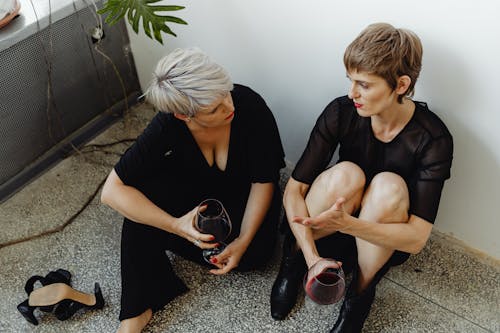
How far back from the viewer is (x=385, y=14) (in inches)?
58.2

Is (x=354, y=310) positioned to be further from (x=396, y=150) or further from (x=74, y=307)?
(x=74, y=307)

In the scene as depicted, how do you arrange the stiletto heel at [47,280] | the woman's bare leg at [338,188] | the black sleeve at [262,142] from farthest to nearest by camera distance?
the stiletto heel at [47,280] → the black sleeve at [262,142] → the woman's bare leg at [338,188]

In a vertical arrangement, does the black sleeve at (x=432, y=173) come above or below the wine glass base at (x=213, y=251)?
above

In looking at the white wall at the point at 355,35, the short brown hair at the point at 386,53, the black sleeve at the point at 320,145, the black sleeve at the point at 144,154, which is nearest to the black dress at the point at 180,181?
the black sleeve at the point at 144,154

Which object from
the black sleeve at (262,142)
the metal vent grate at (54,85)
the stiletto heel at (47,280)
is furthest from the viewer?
the metal vent grate at (54,85)

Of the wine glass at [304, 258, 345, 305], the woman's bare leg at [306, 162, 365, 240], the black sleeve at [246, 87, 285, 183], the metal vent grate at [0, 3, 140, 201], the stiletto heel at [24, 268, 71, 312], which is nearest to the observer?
the wine glass at [304, 258, 345, 305]

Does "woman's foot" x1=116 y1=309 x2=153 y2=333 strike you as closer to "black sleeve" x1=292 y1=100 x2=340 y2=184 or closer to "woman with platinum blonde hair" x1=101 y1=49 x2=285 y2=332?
"woman with platinum blonde hair" x1=101 y1=49 x2=285 y2=332

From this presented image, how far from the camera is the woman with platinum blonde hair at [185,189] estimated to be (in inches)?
63.2

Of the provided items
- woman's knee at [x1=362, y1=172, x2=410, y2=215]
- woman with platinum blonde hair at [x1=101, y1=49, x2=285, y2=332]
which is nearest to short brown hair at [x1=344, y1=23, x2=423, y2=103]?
woman's knee at [x1=362, y1=172, x2=410, y2=215]

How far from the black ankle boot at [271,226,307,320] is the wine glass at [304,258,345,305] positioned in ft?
1.10

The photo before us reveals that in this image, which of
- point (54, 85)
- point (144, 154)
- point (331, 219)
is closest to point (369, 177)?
point (331, 219)

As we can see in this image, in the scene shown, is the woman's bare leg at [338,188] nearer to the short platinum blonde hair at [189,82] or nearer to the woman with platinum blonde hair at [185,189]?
the woman with platinum blonde hair at [185,189]

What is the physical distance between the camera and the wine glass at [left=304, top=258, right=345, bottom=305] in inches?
50.4

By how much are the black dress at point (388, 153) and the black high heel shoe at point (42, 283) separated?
0.88 metres
